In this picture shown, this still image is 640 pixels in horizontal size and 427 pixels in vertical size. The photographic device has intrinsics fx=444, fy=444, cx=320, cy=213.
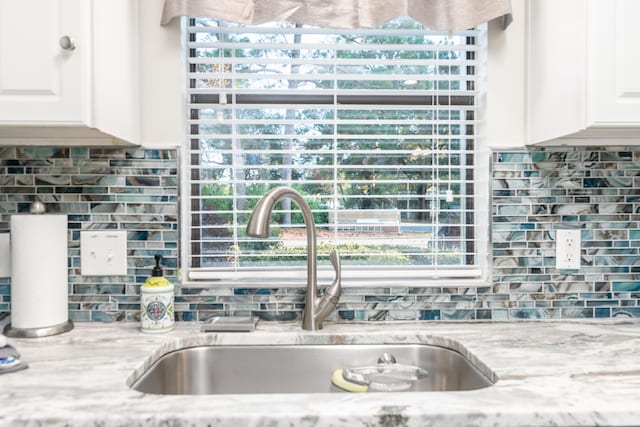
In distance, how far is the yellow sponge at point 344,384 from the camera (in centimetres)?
108

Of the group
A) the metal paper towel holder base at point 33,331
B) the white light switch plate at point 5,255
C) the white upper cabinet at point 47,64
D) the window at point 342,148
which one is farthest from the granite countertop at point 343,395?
the white upper cabinet at point 47,64

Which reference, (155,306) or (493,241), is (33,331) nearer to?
(155,306)

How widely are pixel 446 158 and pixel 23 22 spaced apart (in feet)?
4.03

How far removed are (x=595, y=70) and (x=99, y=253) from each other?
142cm

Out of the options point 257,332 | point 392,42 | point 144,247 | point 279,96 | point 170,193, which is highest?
point 392,42

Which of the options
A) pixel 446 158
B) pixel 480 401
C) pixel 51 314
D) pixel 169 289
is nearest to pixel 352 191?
pixel 446 158

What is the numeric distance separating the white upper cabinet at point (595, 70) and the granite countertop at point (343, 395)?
55cm

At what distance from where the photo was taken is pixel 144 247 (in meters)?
1.34

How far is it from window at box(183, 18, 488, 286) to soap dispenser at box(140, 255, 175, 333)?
197mm

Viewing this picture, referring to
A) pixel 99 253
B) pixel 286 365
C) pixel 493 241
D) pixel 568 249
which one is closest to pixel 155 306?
pixel 99 253

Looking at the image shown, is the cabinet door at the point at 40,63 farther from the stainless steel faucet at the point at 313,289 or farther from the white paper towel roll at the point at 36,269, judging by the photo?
the stainless steel faucet at the point at 313,289

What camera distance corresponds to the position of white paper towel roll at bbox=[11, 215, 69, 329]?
1.15 meters

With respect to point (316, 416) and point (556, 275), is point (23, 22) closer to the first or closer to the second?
point (316, 416)

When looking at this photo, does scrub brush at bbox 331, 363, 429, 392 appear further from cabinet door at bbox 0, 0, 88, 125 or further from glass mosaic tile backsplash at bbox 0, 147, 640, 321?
cabinet door at bbox 0, 0, 88, 125
